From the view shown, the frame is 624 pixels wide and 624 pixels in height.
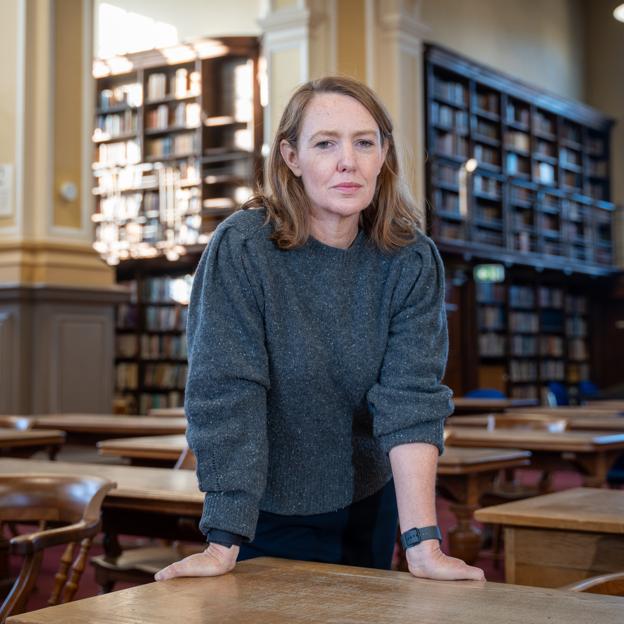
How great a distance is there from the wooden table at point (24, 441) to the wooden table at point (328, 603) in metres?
3.02

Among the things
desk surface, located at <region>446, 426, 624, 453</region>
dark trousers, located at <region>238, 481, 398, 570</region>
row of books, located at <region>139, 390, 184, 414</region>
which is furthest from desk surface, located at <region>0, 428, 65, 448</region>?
row of books, located at <region>139, 390, 184, 414</region>

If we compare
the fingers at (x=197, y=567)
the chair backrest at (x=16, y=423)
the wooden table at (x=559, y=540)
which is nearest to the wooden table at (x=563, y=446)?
the wooden table at (x=559, y=540)

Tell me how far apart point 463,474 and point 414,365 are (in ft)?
7.04

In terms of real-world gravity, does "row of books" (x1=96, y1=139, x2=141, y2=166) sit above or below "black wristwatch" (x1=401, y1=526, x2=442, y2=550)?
above

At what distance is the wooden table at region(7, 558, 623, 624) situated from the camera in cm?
123

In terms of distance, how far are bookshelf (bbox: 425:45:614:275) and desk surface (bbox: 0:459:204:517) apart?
24.8 ft

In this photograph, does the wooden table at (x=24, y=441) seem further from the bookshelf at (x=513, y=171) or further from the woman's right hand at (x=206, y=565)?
the bookshelf at (x=513, y=171)

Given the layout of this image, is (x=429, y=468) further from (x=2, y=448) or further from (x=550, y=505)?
(x=2, y=448)

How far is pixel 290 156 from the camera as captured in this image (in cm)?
168

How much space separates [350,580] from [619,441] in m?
3.09

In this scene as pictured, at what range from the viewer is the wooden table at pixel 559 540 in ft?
7.34

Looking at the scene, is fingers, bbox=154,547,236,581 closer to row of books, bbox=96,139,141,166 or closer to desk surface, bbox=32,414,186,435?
desk surface, bbox=32,414,186,435

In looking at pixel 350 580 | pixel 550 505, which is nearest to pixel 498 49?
pixel 550 505

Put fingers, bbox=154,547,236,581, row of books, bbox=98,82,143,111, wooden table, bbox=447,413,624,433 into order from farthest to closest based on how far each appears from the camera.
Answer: row of books, bbox=98,82,143,111 → wooden table, bbox=447,413,624,433 → fingers, bbox=154,547,236,581
